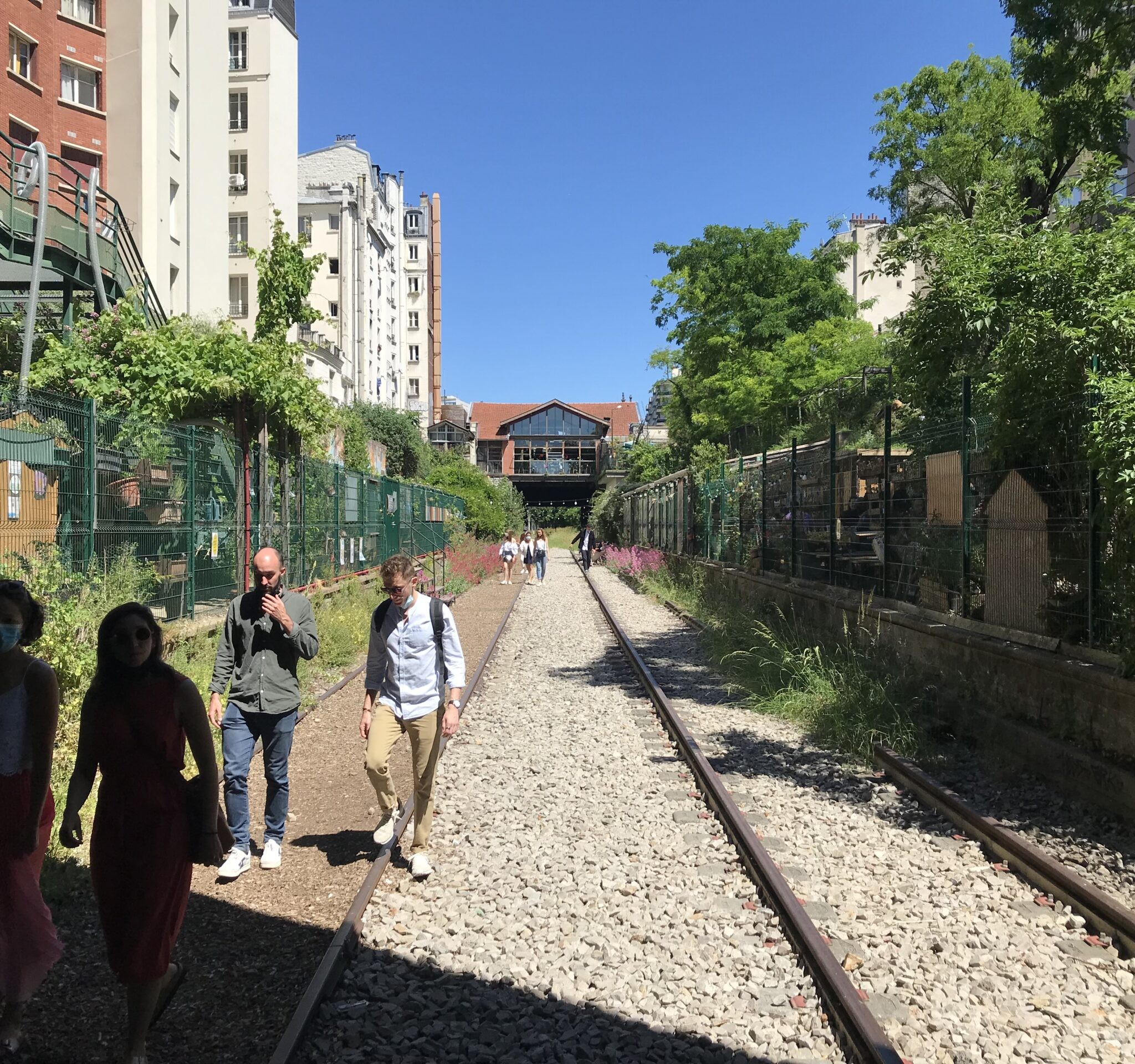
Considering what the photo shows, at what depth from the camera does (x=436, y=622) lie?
5.73m

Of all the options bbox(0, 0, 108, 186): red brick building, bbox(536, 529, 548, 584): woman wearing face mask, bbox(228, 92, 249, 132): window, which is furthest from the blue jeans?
bbox(228, 92, 249, 132): window

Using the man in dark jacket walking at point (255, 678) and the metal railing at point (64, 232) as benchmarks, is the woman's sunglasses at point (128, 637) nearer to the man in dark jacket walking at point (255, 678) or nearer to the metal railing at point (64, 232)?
the man in dark jacket walking at point (255, 678)

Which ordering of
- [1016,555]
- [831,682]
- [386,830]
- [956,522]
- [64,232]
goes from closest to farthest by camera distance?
[386,830] → [1016,555] → [956,522] → [831,682] → [64,232]

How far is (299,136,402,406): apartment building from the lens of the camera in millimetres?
50406

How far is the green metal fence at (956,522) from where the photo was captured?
23.2 feet

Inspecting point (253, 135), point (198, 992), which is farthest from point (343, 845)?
point (253, 135)

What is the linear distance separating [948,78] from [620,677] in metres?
20.1

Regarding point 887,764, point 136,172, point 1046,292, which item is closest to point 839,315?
point 136,172

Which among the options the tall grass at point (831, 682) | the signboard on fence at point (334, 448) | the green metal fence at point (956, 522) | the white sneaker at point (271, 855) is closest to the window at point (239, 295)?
the signboard on fence at point (334, 448)

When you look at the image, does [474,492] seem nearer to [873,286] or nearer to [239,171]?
[239,171]

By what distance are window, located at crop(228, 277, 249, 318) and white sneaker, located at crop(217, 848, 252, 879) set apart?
3758cm

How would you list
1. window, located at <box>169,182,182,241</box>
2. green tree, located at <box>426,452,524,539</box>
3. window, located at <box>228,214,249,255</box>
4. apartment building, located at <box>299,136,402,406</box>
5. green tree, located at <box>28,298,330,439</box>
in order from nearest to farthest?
1. green tree, located at <box>28,298,330,439</box>
2. window, located at <box>169,182,182,241</box>
3. window, located at <box>228,214,249,255</box>
4. green tree, located at <box>426,452,524,539</box>
5. apartment building, located at <box>299,136,402,406</box>

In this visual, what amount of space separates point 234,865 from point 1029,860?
170 inches

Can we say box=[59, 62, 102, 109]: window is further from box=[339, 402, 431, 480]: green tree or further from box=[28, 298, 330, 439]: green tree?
box=[339, 402, 431, 480]: green tree
